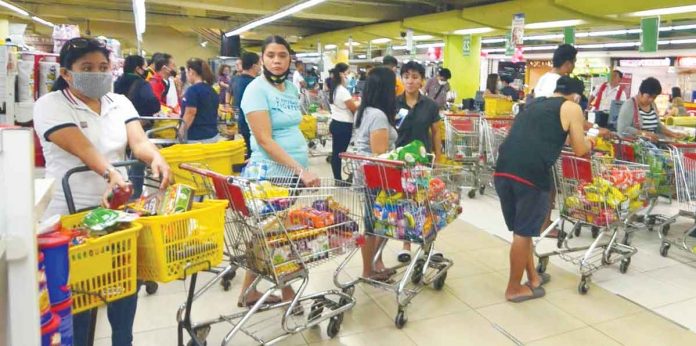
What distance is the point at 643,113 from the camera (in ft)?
18.7

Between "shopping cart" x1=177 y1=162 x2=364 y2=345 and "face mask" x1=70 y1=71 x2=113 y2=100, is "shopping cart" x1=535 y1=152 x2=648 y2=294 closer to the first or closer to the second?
"shopping cart" x1=177 y1=162 x2=364 y2=345

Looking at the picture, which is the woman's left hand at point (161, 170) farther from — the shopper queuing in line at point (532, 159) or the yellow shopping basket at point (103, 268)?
the shopper queuing in line at point (532, 159)

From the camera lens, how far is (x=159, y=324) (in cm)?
320

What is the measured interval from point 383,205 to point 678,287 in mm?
2423

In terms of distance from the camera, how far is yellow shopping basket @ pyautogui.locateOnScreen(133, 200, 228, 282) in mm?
1789

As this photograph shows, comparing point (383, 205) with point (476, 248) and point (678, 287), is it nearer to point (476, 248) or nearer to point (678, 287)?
point (476, 248)

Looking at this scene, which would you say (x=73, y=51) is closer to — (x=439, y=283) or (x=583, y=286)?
(x=439, y=283)

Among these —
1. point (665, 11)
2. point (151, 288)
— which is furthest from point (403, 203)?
point (665, 11)

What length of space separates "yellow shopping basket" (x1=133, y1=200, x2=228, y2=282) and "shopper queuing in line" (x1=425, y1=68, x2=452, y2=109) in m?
6.80

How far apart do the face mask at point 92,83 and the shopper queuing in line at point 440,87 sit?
260 inches

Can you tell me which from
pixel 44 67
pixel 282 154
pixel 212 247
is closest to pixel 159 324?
pixel 282 154

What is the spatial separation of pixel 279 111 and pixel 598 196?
8.04 feet

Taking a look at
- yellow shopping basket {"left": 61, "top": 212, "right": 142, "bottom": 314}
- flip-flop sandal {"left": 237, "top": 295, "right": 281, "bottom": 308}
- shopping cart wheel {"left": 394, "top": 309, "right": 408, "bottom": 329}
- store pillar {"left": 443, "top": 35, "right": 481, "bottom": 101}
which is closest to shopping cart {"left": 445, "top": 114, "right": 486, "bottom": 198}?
shopping cart wheel {"left": 394, "top": 309, "right": 408, "bottom": 329}

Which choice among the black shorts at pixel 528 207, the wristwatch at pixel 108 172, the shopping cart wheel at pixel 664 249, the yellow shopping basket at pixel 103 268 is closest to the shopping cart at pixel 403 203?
the black shorts at pixel 528 207
